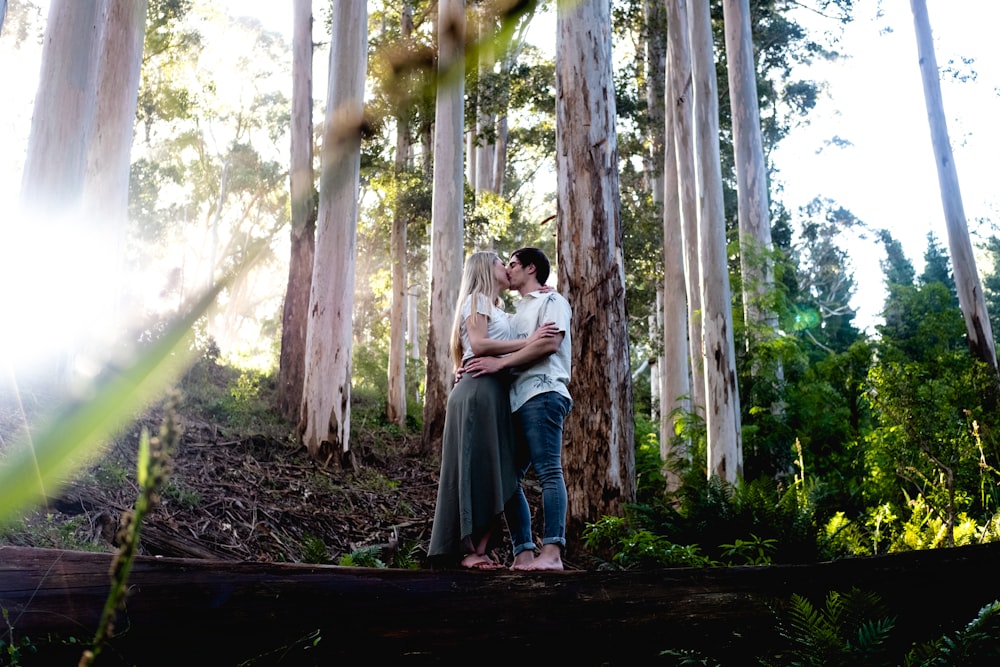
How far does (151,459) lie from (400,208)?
56.4 ft

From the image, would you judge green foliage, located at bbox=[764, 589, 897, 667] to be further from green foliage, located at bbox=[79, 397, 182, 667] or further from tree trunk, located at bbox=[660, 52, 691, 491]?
tree trunk, located at bbox=[660, 52, 691, 491]

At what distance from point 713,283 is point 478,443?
762cm

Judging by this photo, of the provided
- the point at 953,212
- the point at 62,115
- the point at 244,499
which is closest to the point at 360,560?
the point at 244,499

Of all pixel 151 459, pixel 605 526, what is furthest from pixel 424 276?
pixel 151 459

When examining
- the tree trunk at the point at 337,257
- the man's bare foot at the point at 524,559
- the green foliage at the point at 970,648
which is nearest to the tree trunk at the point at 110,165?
the tree trunk at the point at 337,257

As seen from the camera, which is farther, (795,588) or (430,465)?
(430,465)

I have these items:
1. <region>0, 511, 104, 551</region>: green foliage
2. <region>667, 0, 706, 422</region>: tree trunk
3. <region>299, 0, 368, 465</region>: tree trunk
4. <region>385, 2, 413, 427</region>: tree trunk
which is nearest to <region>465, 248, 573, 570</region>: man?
<region>0, 511, 104, 551</region>: green foliage

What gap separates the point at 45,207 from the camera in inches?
303

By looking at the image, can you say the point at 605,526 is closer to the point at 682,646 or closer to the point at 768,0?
the point at 682,646

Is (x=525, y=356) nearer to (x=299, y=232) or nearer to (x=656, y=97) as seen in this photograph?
(x=299, y=232)

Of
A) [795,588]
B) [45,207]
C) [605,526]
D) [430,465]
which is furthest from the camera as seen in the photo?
[430,465]

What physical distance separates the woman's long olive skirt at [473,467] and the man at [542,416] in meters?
0.09

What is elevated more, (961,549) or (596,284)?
(596,284)

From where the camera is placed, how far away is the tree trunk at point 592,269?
277 inches
